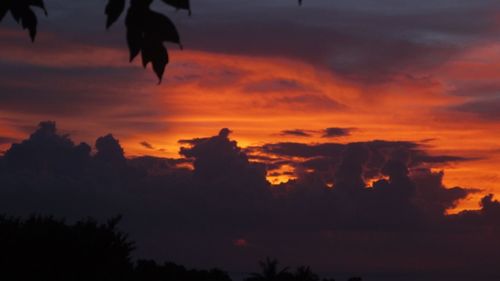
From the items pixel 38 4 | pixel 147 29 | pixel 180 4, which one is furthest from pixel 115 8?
pixel 38 4

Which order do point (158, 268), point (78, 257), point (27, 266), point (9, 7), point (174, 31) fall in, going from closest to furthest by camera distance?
point (174, 31), point (9, 7), point (27, 266), point (78, 257), point (158, 268)

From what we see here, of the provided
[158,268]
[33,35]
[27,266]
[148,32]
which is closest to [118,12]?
[148,32]

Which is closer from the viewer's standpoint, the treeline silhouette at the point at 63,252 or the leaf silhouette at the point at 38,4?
the leaf silhouette at the point at 38,4

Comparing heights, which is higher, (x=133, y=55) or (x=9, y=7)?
(x=9, y=7)

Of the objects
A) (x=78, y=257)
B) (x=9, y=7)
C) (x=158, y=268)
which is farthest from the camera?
(x=158, y=268)

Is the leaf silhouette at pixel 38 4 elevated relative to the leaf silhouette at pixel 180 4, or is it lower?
elevated

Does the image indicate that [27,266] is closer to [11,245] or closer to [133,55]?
[11,245]

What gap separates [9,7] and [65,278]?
47992mm

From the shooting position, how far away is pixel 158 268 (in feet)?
231

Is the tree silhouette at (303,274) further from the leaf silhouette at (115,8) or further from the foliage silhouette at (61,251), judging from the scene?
the leaf silhouette at (115,8)

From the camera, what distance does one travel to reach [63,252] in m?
53.4

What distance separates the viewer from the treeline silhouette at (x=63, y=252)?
50.8m

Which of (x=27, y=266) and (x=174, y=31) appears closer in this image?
(x=174, y=31)

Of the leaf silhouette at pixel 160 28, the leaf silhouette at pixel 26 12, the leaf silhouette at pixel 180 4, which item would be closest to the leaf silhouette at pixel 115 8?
the leaf silhouette at pixel 160 28
